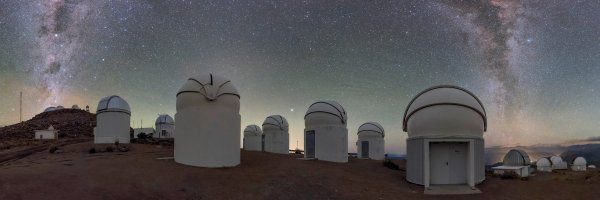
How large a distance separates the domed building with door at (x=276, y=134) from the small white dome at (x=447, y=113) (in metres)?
19.2

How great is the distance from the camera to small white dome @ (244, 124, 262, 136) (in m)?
39.8

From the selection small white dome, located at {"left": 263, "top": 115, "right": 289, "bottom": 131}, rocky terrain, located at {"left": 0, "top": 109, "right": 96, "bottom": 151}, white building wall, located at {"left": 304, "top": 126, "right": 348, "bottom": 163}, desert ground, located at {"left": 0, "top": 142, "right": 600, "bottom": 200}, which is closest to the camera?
desert ground, located at {"left": 0, "top": 142, "right": 600, "bottom": 200}

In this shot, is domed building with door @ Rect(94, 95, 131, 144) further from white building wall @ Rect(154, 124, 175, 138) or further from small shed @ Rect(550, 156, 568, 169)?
small shed @ Rect(550, 156, 568, 169)

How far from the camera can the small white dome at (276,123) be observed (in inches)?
1417

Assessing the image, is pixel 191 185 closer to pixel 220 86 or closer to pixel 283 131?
pixel 220 86

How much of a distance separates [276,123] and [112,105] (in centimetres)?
1398

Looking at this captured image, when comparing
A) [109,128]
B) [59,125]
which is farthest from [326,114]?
[59,125]

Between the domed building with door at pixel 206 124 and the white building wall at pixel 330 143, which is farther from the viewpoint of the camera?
the white building wall at pixel 330 143

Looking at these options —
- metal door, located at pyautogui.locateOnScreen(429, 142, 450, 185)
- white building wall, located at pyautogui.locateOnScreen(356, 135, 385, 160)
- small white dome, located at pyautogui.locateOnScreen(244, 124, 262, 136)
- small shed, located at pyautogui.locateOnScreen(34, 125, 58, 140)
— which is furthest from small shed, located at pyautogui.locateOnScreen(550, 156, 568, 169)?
small shed, located at pyautogui.locateOnScreen(34, 125, 58, 140)

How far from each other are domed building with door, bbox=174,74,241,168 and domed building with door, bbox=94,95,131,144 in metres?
13.4

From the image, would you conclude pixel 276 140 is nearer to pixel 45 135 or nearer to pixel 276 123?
pixel 276 123

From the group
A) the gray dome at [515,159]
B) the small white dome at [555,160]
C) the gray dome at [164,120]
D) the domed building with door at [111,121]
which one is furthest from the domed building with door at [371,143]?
the gray dome at [164,120]

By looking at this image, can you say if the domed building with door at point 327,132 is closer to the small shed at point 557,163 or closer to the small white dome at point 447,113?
the small white dome at point 447,113

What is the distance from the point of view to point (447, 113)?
54.4 feet
